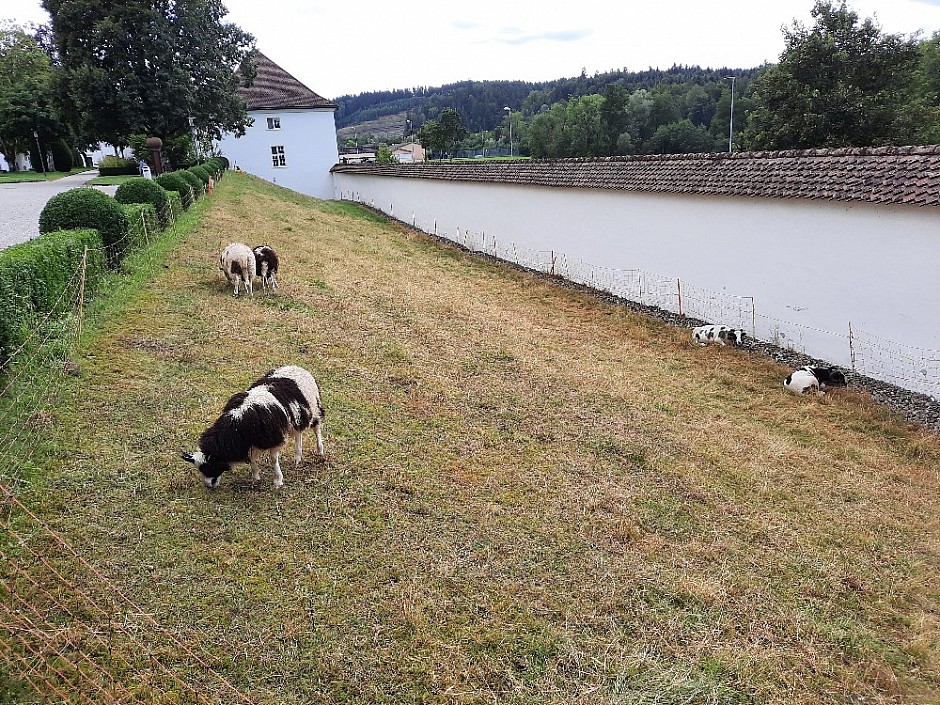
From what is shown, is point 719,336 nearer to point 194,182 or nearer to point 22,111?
point 194,182

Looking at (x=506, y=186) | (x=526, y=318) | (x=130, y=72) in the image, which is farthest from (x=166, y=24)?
(x=526, y=318)

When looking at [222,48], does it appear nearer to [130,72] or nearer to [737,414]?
[130,72]

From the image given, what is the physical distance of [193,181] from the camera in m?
20.1

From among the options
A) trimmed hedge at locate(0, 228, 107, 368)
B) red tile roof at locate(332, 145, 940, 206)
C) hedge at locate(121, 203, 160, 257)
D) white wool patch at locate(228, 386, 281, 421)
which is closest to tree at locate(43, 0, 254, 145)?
hedge at locate(121, 203, 160, 257)

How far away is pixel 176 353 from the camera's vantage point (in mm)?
8469

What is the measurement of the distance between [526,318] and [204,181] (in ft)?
52.4

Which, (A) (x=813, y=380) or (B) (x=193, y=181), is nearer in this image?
(A) (x=813, y=380)

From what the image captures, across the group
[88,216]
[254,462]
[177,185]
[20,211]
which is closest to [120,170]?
[20,211]

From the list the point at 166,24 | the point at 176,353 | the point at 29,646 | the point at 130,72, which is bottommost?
the point at 29,646

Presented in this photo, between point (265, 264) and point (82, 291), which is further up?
point (82, 291)

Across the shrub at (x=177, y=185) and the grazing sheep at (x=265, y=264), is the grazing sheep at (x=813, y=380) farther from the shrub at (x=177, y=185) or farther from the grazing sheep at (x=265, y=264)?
the shrub at (x=177, y=185)

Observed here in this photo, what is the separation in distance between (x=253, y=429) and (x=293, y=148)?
137 ft

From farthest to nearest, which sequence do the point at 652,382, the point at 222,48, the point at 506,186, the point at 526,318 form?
1. the point at 222,48
2. the point at 506,186
3. the point at 526,318
4. the point at 652,382

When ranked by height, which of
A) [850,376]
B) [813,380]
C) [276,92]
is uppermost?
[276,92]
